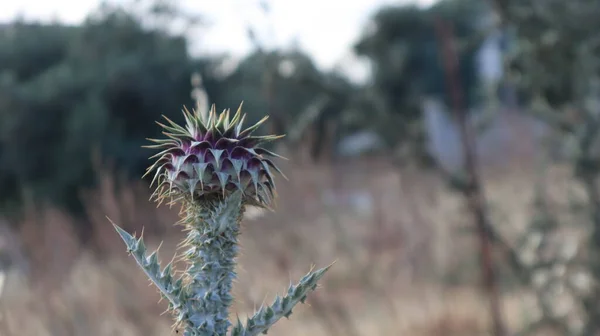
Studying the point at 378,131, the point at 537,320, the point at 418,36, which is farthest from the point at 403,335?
the point at 418,36

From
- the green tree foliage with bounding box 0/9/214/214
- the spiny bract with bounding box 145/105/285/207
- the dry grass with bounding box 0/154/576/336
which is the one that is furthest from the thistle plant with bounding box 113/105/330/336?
the green tree foliage with bounding box 0/9/214/214

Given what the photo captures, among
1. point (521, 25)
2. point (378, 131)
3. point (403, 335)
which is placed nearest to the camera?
point (378, 131)

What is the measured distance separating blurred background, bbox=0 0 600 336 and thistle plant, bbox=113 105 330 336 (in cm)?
45

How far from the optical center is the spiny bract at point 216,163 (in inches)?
29.3

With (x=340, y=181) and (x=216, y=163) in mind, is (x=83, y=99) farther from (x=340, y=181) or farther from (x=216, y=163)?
(x=216, y=163)

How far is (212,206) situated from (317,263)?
11.5 ft

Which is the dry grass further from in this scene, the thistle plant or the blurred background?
the thistle plant

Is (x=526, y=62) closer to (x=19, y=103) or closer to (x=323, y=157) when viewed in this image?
(x=323, y=157)

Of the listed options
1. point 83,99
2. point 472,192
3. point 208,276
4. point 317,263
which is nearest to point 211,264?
point 208,276

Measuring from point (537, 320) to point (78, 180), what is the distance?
25.7 feet

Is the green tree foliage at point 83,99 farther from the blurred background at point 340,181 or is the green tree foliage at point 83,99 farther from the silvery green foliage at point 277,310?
the silvery green foliage at point 277,310

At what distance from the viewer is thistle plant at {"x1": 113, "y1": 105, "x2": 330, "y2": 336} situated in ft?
2.47

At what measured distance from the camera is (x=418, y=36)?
21734 mm

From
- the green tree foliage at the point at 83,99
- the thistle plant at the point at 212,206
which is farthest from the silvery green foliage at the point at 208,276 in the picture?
the green tree foliage at the point at 83,99
